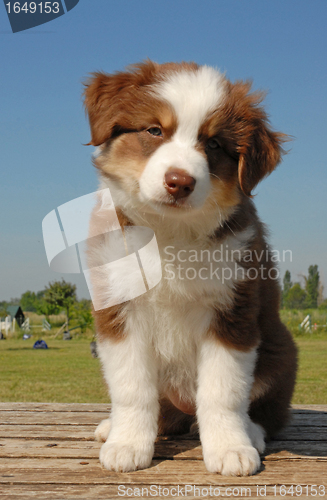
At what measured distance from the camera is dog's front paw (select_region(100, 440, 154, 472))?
2449mm

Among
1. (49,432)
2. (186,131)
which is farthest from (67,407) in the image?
(186,131)

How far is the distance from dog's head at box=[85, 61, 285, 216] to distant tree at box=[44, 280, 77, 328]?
18.5 metres

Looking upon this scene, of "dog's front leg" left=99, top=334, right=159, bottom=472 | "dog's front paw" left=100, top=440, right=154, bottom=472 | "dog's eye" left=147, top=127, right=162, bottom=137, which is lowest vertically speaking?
"dog's front paw" left=100, top=440, right=154, bottom=472

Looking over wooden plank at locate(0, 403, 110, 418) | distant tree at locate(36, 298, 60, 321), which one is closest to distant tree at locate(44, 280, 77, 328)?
distant tree at locate(36, 298, 60, 321)

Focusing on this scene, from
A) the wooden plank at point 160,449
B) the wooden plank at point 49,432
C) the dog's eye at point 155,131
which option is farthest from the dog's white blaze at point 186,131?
the wooden plank at point 49,432

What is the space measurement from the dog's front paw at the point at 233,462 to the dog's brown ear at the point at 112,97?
1.83m

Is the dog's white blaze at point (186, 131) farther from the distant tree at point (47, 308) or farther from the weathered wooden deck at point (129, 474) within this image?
Answer: the distant tree at point (47, 308)

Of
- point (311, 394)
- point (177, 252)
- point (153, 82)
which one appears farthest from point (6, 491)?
point (311, 394)

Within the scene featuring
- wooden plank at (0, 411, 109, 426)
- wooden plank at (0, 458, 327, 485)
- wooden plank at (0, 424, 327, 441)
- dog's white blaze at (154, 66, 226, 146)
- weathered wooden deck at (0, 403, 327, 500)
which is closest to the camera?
weathered wooden deck at (0, 403, 327, 500)

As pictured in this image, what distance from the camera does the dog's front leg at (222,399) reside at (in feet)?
8.15

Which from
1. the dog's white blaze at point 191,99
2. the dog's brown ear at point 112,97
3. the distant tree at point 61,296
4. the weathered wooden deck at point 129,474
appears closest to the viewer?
the weathered wooden deck at point 129,474

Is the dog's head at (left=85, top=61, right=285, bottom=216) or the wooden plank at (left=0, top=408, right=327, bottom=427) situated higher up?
the dog's head at (left=85, top=61, right=285, bottom=216)

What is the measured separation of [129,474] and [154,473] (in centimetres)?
13

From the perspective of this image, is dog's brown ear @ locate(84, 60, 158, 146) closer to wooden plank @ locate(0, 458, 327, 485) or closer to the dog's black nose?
the dog's black nose
